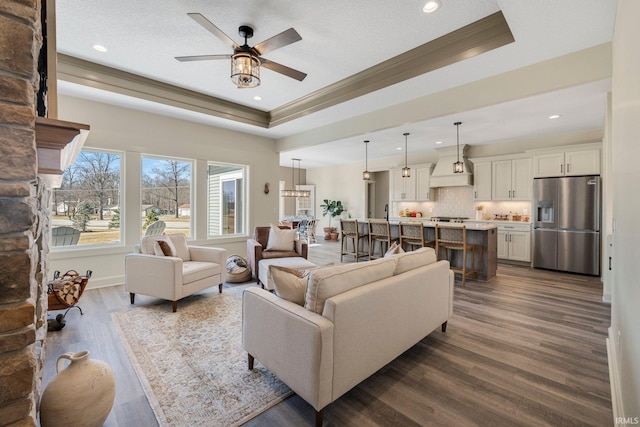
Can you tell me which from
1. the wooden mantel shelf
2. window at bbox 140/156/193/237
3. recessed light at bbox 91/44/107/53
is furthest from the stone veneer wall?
window at bbox 140/156/193/237

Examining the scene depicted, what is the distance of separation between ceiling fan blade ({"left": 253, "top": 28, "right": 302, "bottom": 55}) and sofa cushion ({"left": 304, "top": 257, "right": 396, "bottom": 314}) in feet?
6.08

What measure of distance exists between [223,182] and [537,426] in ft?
19.5

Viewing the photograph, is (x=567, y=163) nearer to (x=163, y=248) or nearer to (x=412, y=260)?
(x=412, y=260)

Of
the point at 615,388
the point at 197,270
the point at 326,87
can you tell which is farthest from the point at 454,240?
the point at 197,270

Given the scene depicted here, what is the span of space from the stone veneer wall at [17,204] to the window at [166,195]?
14.6 ft

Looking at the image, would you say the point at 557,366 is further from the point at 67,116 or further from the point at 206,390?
the point at 67,116

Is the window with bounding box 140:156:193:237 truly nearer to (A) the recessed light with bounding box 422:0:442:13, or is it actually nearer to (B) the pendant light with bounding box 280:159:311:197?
(B) the pendant light with bounding box 280:159:311:197

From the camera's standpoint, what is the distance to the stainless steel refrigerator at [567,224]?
5164 millimetres

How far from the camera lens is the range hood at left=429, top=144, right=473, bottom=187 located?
6891mm

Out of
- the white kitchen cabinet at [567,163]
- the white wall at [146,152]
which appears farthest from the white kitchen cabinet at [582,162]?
the white wall at [146,152]

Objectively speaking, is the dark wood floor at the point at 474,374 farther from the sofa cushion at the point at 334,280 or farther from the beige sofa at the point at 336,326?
the sofa cushion at the point at 334,280

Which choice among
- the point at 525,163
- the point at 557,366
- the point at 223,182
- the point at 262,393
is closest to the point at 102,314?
the point at 262,393

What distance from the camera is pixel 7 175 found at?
90 centimetres

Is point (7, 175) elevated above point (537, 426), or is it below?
above
